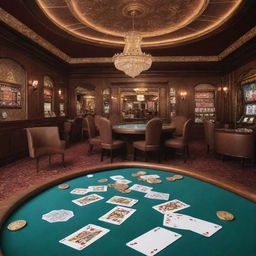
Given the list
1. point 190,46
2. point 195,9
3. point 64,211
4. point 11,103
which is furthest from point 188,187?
point 190,46

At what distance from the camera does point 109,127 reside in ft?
15.1

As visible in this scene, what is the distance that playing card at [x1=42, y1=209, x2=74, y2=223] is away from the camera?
96 centimetres

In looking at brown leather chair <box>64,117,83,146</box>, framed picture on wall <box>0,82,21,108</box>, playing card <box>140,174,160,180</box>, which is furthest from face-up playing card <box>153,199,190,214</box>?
brown leather chair <box>64,117,83,146</box>

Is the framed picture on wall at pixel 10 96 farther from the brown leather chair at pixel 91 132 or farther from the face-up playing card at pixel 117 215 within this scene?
A: the face-up playing card at pixel 117 215

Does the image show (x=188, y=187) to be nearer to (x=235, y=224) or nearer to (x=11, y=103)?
(x=235, y=224)

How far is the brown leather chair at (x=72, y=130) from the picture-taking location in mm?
7277

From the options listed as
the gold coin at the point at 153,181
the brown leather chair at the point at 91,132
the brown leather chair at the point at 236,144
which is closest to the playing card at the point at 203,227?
the gold coin at the point at 153,181

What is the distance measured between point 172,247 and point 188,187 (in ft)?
2.12

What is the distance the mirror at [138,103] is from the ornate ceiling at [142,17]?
323cm

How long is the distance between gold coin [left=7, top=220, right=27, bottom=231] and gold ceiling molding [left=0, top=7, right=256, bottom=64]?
4716 mm

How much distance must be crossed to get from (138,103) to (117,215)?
866 centimetres

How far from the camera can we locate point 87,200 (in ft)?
3.87

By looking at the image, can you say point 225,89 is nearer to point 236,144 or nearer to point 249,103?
point 249,103

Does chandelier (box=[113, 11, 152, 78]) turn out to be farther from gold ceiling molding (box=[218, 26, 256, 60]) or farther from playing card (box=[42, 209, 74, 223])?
playing card (box=[42, 209, 74, 223])
